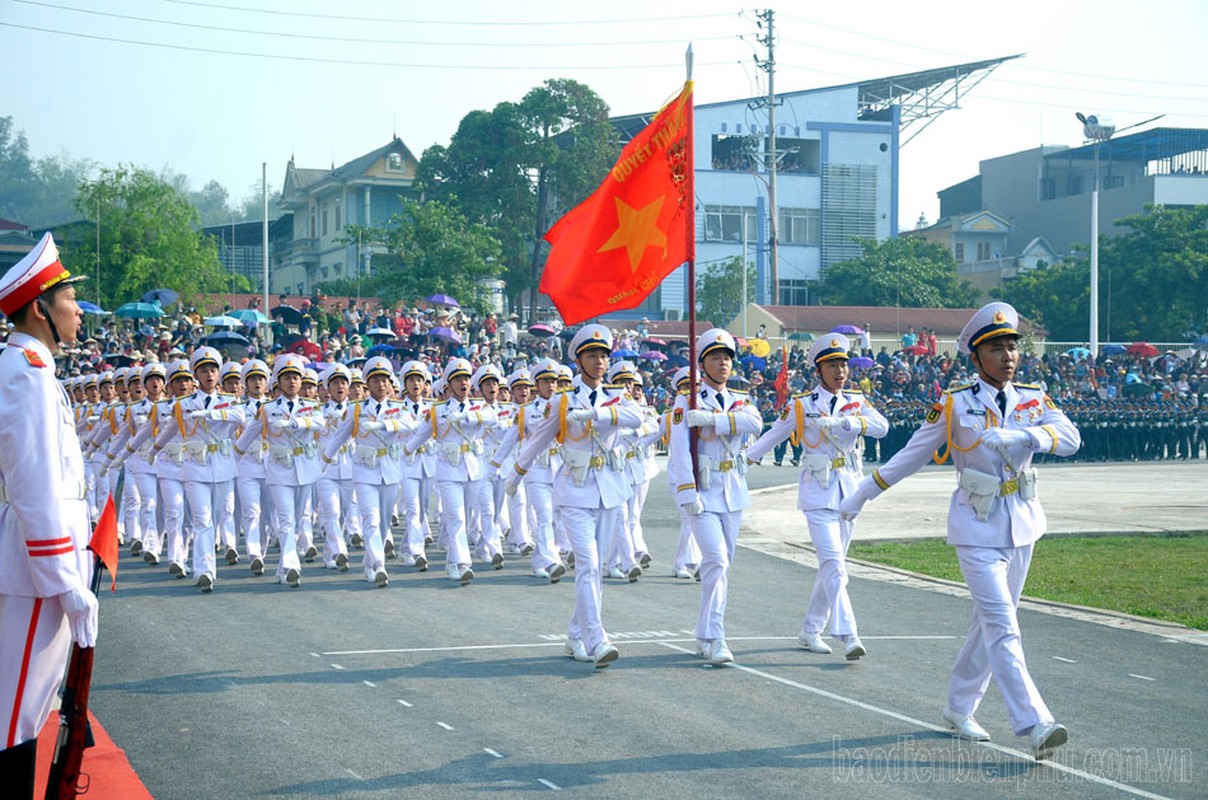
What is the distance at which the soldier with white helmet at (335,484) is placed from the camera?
16.6 m

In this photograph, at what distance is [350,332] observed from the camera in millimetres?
39188

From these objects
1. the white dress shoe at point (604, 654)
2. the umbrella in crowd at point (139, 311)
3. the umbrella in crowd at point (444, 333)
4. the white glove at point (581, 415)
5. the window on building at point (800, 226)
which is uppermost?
the window on building at point (800, 226)

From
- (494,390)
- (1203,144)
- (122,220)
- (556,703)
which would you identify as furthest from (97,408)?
(1203,144)

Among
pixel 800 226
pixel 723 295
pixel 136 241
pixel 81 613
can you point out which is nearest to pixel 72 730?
pixel 81 613

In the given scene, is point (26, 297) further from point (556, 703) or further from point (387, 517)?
point (387, 517)

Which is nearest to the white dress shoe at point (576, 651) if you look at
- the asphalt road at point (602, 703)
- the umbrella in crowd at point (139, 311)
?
the asphalt road at point (602, 703)

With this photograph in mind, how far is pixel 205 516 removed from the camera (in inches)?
599

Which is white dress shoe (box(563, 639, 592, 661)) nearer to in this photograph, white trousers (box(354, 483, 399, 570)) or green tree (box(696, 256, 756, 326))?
white trousers (box(354, 483, 399, 570))

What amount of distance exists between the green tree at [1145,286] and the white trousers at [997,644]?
54949 mm

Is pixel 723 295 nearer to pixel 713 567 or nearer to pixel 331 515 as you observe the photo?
pixel 331 515

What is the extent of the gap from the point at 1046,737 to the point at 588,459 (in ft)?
15.1

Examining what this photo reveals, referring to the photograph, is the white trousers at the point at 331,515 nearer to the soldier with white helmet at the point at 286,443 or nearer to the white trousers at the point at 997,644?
the soldier with white helmet at the point at 286,443

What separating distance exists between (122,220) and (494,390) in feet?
129

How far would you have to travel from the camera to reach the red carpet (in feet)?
22.6
